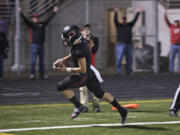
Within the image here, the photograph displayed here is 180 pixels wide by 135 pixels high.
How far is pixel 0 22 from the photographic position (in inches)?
880

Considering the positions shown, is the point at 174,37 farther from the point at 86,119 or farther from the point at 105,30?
the point at 86,119

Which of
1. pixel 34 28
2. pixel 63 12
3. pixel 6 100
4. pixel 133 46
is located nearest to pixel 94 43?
pixel 6 100

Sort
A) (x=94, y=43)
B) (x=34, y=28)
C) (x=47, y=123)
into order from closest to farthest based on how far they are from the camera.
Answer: (x=47, y=123) → (x=94, y=43) → (x=34, y=28)

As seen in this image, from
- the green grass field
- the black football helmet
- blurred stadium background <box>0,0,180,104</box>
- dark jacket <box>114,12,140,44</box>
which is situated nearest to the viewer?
the green grass field

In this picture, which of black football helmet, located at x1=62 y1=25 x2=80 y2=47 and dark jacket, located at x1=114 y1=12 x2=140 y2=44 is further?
dark jacket, located at x1=114 y1=12 x2=140 y2=44

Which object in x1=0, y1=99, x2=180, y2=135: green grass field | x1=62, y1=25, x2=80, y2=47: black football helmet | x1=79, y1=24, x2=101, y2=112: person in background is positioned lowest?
x1=0, y1=99, x2=180, y2=135: green grass field

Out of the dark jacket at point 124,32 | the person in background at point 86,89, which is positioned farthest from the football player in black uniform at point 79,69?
the dark jacket at point 124,32

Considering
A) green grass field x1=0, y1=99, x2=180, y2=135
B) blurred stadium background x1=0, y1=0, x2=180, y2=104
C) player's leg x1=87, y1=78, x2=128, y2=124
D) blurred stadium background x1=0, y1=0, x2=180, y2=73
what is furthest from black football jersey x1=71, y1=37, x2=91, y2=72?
blurred stadium background x1=0, y1=0, x2=180, y2=73

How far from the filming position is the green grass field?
9453mm

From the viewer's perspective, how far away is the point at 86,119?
11.0 m

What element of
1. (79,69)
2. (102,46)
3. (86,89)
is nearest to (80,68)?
(79,69)

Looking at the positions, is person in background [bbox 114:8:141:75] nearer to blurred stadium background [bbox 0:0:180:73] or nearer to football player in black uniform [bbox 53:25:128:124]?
blurred stadium background [bbox 0:0:180:73]

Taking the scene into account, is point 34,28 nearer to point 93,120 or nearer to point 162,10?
point 162,10

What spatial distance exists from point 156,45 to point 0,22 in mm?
6269
